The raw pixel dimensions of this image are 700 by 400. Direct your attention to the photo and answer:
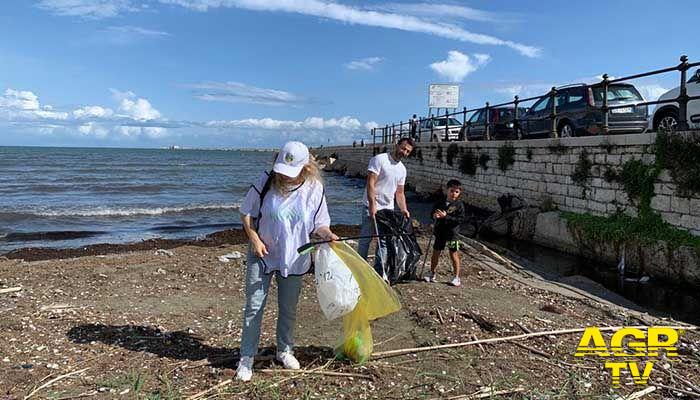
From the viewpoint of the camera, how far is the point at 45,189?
26.7m

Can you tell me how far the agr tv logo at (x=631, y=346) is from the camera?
4.14 metres

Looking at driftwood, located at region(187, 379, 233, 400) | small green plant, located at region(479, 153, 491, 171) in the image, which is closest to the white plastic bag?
driftwood, located at region(187, 379, 233, 400)

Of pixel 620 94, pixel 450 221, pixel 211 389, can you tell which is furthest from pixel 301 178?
pixel 620 94

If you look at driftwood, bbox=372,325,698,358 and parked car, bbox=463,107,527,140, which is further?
parked car, bbox=463,107,527,140

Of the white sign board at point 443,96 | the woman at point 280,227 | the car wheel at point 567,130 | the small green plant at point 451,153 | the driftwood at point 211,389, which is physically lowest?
the driftwood at point 211,389

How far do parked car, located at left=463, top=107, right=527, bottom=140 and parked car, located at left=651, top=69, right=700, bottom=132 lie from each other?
6530mm

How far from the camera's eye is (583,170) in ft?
37.5

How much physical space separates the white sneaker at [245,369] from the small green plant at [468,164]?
15539 millimetres

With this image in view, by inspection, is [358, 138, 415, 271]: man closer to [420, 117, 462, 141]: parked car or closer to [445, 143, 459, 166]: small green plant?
[445, 143, 459, 166]: small green plant

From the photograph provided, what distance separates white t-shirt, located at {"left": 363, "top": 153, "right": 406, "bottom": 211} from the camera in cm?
617

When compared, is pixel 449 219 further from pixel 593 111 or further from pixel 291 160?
pixel 593 111

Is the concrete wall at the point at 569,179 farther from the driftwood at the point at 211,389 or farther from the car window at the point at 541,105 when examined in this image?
the driftwood at the point at 211,389

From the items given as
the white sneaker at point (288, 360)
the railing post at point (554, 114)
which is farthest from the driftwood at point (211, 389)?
the railing post at point (554, 114)

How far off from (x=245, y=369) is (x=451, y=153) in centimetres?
1785
